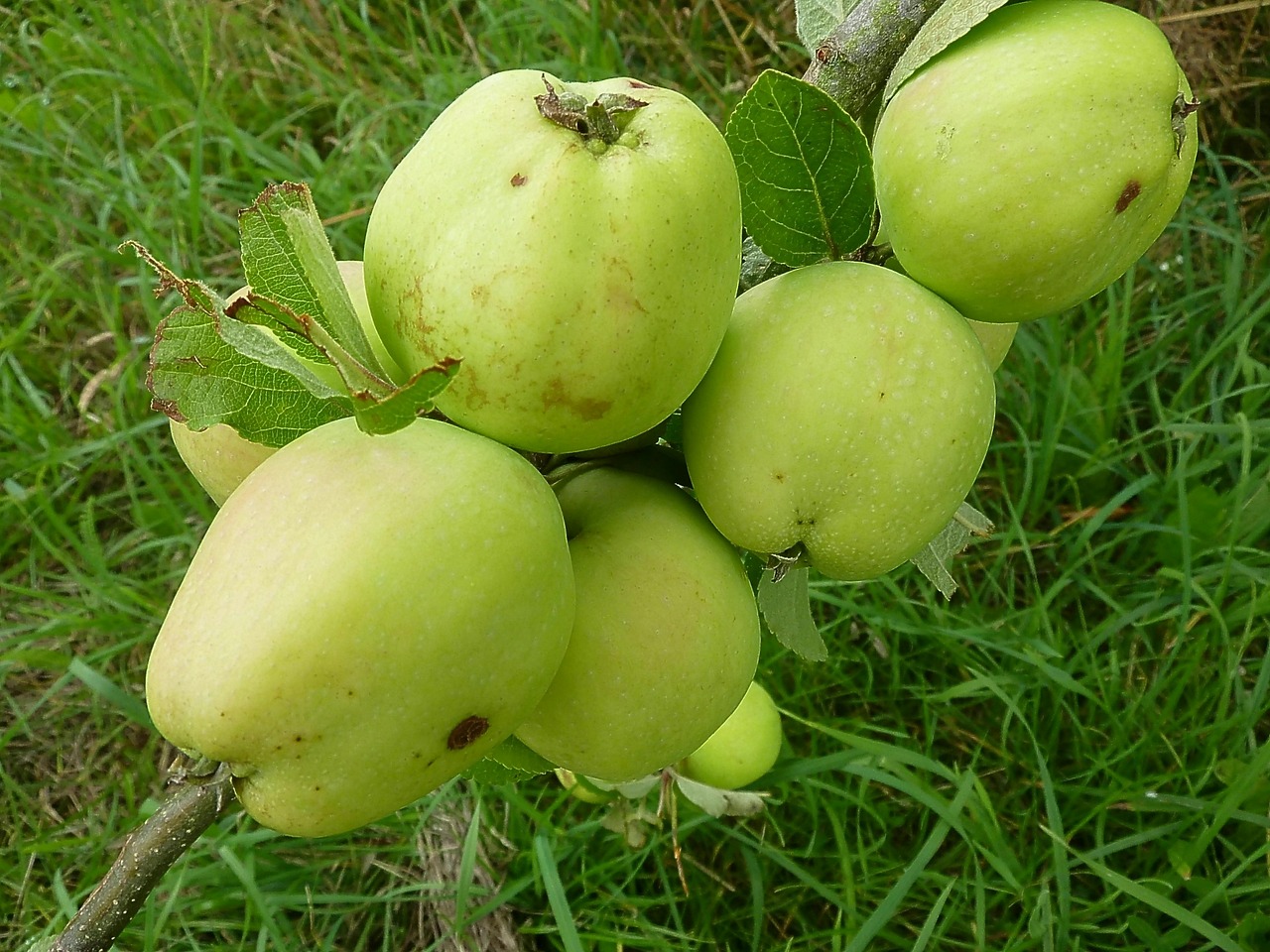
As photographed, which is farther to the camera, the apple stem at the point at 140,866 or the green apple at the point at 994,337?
the green apple at the point at 994,337

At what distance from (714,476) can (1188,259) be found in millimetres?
2213

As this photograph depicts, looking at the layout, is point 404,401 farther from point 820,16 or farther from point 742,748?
point 742,748

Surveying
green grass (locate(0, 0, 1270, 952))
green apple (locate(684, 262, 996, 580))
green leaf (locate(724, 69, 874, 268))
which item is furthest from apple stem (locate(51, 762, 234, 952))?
→ green grass (locate(0, 0, 1270, 952))

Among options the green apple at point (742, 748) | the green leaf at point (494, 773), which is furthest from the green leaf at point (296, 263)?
the green apple at point (742, 748)

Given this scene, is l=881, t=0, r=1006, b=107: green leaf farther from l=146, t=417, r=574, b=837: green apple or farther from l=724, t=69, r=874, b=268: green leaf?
l=146, t=417, r=574, b=837: green apple

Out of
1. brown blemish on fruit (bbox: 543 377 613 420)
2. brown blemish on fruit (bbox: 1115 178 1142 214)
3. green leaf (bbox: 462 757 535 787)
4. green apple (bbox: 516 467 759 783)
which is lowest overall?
green leaf (bbox: 462 757 535 787)

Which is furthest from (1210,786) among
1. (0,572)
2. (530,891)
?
(0,572)

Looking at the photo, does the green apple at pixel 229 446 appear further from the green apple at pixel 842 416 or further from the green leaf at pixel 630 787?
the green leaf at pixel 630 787

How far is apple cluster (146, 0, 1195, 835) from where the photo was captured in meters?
0.82

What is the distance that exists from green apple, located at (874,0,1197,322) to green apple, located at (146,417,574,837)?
477mm

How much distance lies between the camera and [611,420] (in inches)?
35.9

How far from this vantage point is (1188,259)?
268cm

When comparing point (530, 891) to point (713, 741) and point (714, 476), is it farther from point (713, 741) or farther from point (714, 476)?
point (714, 476)

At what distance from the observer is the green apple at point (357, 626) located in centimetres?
80
